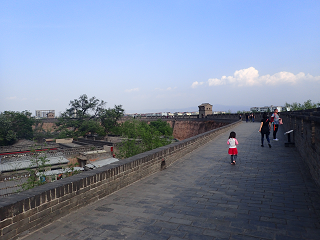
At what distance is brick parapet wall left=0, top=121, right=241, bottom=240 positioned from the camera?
132 inches

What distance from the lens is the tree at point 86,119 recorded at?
5091cm

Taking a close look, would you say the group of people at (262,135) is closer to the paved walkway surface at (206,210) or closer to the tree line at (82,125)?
the paved walkway surface at (206,210)

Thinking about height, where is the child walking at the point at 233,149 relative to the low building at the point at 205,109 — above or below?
below

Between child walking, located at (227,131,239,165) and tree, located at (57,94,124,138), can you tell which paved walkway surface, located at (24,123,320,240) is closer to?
child walking, located at (227,131,239,165)

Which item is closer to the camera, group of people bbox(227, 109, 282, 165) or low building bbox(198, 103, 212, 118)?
group of people bbox(227, 109, 282, 165)

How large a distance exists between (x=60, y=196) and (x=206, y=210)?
2.63 metres

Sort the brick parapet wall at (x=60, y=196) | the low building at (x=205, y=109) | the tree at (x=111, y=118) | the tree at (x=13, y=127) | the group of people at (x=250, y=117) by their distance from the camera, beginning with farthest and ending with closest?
the low building at (x=205, y=109)
the tree at (x=111, y=118)
the tree at (x=13, y=127)
the group of people at (x=250, y=117)
the brick parapet wall at (x=60, y=196)

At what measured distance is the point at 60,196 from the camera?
4.19m

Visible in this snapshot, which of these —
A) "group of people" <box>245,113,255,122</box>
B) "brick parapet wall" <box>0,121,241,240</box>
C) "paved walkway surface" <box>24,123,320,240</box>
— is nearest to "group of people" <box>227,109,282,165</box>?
"paved walkway surface" <box>24,123,320,240</box>

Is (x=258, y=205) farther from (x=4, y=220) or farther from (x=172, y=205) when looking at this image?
(x=4, y=220)

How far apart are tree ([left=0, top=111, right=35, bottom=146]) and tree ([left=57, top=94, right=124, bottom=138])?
6.98 metres

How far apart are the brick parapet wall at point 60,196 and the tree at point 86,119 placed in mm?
46195

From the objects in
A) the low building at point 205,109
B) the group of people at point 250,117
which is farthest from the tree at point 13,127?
the low building at point 205,109

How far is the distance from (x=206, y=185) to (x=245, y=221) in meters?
2.26
